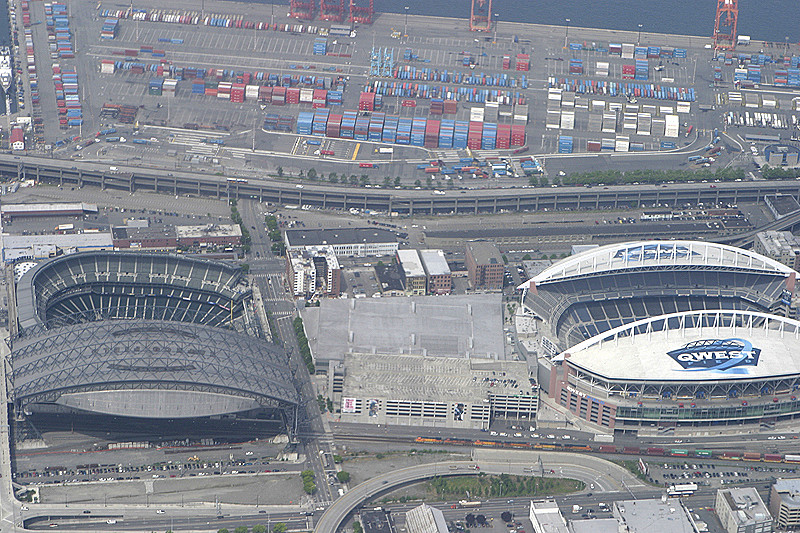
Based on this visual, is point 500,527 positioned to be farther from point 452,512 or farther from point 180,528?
point 180,528

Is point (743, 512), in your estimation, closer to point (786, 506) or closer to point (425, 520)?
point (786, 506)

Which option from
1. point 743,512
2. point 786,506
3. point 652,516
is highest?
point 786,506

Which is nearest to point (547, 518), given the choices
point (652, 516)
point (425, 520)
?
point (652, 516)

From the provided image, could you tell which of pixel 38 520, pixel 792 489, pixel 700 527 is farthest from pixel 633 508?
pixel 38 520

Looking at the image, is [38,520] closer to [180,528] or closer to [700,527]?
[180,528]

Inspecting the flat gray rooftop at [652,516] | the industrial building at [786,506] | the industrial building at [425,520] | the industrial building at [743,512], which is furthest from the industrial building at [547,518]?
the industrial building at [786,506]
